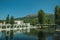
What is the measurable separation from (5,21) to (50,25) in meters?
4.79

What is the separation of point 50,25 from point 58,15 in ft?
15.4

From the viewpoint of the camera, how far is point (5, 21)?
53.9ft

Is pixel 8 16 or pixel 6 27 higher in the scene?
pixel 8 16

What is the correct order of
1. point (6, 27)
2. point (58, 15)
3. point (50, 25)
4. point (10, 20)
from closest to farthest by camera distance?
point (58, 15), point (6, 27), point (10, 20), point (50, 25)

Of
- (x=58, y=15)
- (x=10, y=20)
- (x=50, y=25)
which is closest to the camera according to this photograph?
(x=58, y=15)

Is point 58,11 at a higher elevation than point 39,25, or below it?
higher

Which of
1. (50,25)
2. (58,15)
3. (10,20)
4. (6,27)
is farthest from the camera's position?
(50,25)

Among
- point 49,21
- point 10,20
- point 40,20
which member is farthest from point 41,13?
point 10,20

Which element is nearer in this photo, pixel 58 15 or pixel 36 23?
pixel 58 15

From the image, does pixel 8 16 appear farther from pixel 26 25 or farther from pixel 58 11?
pixel 58 11

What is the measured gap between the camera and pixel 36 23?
17531mm

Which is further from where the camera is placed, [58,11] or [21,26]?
[21,26]

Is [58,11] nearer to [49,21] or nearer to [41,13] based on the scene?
[41,13]

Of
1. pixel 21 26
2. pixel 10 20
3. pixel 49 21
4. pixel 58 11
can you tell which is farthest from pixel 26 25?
pixel 58 11
